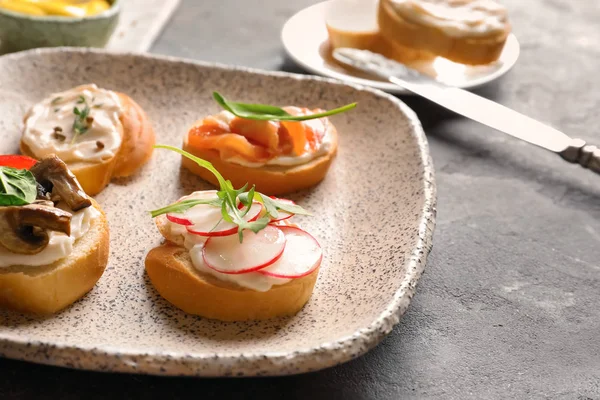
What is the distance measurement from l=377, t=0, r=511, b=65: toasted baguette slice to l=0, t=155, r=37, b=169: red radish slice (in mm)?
1805

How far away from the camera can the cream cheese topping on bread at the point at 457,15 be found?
10.5 feet

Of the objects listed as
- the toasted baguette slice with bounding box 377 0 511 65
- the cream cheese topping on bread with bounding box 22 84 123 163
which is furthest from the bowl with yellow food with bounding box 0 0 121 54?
the toasted baguette slice with bounding box 377 0 511 65

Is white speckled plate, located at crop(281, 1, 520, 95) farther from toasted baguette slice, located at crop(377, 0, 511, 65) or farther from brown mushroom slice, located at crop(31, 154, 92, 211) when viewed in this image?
brown mushroom slice, located at crop(31, 154, 92, 211)

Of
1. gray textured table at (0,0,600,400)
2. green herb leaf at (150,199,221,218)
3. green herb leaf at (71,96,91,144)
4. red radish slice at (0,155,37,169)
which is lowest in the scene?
gray textured table at (0,0,600,400)

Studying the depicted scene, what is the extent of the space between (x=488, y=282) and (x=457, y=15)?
4.93ft

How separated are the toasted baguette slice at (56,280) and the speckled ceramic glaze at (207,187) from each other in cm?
4

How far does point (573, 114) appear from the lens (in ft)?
11.1

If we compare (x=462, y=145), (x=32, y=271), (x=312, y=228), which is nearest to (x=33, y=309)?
(x=32, y=271)

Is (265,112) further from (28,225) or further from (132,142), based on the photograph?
(28,225)

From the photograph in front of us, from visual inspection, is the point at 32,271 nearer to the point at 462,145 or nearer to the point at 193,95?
the point at 193,95

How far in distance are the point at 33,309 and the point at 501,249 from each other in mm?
1462

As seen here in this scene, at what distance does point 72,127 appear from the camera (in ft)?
8.08

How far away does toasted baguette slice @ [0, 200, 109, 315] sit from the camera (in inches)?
72.1

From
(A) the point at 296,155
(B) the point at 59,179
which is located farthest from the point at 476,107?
(B) the point at 59,179
